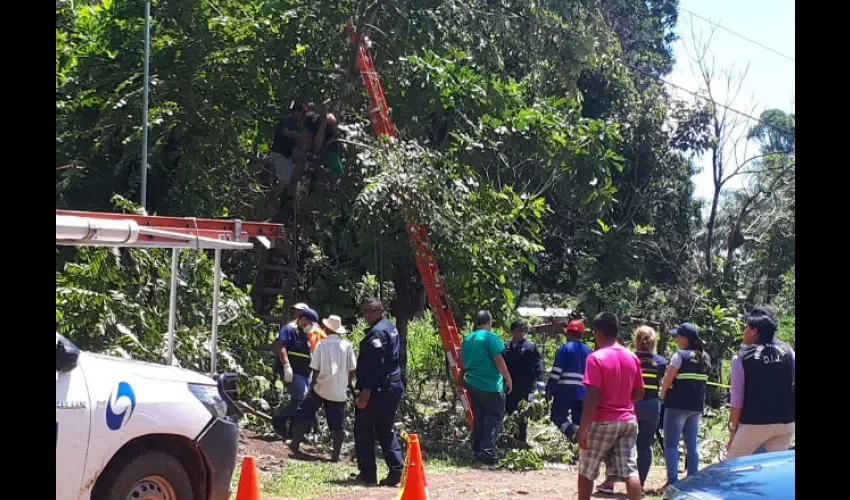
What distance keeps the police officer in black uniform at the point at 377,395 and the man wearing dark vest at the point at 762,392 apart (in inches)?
136

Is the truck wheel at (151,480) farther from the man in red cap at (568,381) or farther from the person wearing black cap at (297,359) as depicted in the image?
the person wearing black cap at (297,359)

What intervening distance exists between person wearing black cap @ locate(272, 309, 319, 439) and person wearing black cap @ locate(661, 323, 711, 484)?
467cm

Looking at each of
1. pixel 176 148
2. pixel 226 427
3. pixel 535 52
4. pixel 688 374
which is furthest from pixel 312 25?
pixel 226 427

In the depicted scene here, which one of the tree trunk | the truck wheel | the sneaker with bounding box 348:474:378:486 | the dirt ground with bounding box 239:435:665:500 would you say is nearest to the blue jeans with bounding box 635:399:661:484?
the dirt ground with bounding box 239:435:665:500

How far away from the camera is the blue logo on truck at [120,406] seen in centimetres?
621

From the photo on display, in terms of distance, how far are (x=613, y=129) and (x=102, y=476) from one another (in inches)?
457

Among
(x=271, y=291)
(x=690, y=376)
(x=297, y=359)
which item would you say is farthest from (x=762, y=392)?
(x=271, y=291)

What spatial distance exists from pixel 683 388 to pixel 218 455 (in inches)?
197

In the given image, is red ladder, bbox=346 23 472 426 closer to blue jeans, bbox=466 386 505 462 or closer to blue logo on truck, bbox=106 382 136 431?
blue jeans, bbox=466 386 505 462

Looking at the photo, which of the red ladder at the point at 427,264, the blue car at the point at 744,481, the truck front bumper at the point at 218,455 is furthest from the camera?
the red ladder at the point at 427,264

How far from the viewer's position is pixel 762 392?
8.07 metres

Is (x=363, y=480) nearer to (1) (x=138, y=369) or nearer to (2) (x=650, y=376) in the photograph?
(2) (x=650, y=376)

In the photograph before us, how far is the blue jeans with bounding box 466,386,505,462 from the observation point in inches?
474

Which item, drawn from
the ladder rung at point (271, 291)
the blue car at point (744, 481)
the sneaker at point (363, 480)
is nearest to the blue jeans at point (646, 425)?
the sneaker at point (363, 480)
